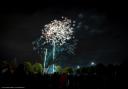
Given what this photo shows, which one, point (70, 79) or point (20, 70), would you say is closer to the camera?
point (70, 79)

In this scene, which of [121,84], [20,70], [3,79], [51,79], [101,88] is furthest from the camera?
[20,70]

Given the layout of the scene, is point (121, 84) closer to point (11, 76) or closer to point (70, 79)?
point (70, 79)

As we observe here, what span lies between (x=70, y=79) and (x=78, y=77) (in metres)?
0.69

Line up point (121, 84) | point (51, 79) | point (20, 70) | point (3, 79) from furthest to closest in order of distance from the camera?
point (20, 70) → point (3, 79) → point (51, 79) → point (121, 84)

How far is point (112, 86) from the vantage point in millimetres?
19250

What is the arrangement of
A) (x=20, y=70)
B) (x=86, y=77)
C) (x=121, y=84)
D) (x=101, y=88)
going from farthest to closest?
(x=20, y=70) → (x=86, y=77) → (x=101, y=88) → (x=121, y=84)

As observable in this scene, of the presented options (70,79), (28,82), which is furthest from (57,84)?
(28,82)

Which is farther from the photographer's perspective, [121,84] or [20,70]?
[20,70]

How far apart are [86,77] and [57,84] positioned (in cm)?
234

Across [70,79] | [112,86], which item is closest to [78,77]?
[70,79]

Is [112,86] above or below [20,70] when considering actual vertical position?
below

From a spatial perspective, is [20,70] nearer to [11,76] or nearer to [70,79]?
[11,76]

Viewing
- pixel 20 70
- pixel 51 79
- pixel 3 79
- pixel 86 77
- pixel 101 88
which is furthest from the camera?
pixel 20 70

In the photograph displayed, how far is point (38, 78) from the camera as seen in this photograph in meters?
23.9
